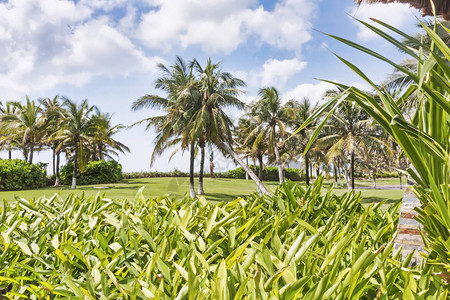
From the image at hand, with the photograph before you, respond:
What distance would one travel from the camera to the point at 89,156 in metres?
41.3

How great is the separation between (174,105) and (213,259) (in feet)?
72.1

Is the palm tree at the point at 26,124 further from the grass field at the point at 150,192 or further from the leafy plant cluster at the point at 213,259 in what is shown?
the leafy plant cluster at the point at 213,259

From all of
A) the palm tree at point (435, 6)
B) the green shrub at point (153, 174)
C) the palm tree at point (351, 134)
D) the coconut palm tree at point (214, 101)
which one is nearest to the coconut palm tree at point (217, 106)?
the coconut palm tree at point (214, 101)

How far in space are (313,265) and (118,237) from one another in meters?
1.13

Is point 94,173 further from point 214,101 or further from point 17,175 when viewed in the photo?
point 214,101

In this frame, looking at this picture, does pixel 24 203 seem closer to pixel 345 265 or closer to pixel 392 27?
pixel 345 265

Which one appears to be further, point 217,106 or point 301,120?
point 301,120

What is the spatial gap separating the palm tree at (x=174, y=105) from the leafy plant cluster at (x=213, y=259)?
18997mm

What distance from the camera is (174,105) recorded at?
22828 mm

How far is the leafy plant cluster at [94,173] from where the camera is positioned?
3275cm

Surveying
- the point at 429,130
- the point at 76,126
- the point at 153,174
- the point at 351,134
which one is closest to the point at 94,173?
the point at 76,126

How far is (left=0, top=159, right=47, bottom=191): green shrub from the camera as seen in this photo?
84.8 feet

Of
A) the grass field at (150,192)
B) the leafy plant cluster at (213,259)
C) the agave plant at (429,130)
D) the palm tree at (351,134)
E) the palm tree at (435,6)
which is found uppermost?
the palm tree at (435,6)

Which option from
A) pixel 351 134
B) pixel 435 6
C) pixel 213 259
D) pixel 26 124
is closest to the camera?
pixel 213 259
